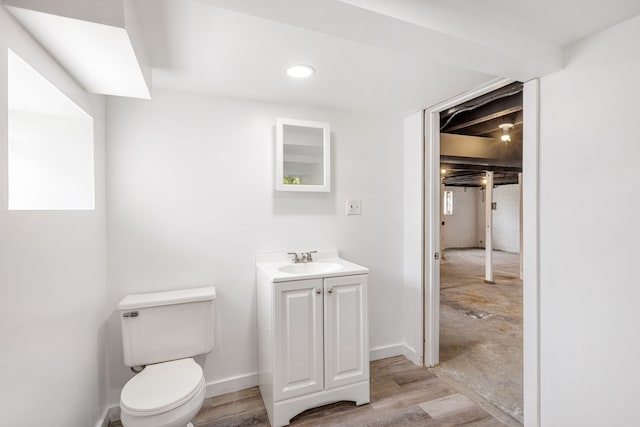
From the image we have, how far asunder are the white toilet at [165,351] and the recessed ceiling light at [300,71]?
145 cm

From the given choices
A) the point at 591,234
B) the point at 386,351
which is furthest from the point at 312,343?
the point at 591,234

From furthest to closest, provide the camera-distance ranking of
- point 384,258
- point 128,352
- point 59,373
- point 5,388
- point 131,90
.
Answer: point 384,258
point 128,352
point 131,90
point 59,373
point 5,388

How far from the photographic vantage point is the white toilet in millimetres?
1381

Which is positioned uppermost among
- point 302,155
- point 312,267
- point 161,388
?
point 302,155

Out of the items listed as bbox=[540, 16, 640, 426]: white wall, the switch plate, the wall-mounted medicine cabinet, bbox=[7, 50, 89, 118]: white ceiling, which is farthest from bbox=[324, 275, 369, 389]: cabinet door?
bbox=[7, 50, 89, 118]: white ceiling

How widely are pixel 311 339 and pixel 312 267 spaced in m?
0.57

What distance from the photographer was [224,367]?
216 cm

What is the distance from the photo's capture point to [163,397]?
56.1 inches

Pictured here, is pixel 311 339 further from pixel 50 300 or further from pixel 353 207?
pixel 50 300

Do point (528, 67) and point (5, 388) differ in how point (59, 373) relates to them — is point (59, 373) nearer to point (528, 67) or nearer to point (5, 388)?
point (5, 388)

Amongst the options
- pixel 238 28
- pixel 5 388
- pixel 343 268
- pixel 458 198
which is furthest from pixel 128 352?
pixel 458 198

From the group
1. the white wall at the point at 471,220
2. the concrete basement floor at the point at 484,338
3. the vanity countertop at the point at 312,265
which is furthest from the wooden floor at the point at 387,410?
the white wall at the point at 471,220

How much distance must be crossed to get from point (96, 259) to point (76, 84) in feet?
3.06

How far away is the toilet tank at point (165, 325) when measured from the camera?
1735mm
